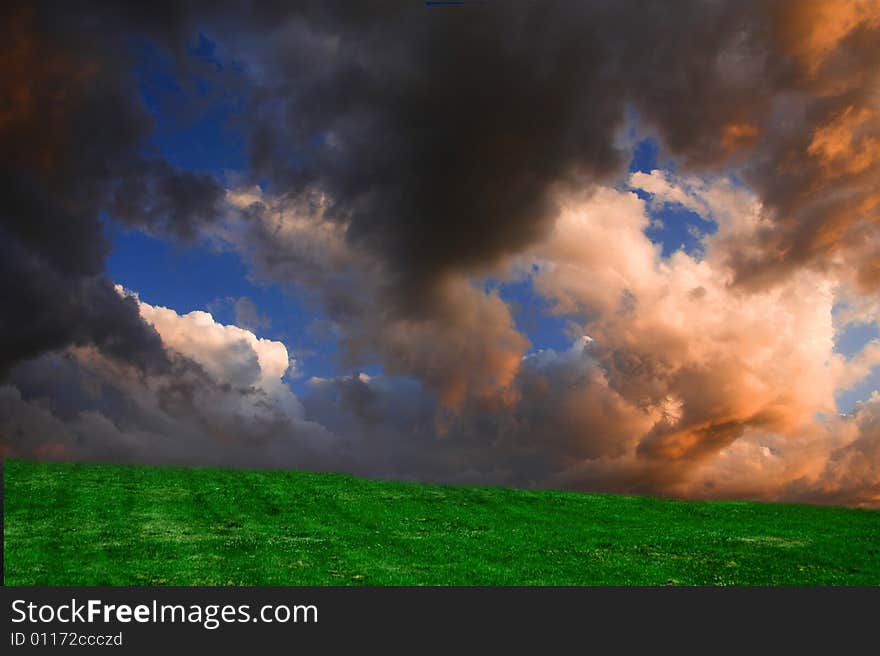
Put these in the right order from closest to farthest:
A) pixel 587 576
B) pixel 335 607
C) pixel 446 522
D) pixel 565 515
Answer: pixel 335 607, pixel 587 576, pixel 446 522, pixel 565 515

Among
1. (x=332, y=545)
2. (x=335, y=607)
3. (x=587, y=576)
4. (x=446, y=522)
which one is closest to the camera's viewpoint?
(x=335, y=607)

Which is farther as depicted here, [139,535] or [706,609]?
[139,535]

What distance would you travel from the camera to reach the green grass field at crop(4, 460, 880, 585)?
2791cm

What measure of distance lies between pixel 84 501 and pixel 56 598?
70.9ft

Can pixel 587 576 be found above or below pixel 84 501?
below

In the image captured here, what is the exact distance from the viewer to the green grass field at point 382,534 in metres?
27.9

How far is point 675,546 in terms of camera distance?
33.6 metres

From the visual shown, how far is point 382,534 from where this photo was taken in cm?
3631

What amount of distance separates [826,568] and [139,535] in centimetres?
3175

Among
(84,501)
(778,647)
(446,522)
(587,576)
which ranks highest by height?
(84,501)

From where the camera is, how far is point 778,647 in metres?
20.3

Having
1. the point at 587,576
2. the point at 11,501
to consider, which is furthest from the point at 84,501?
the point at 587,576

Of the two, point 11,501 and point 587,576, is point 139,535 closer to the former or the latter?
point 11,501

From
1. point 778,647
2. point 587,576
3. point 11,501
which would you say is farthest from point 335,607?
point 11,501
